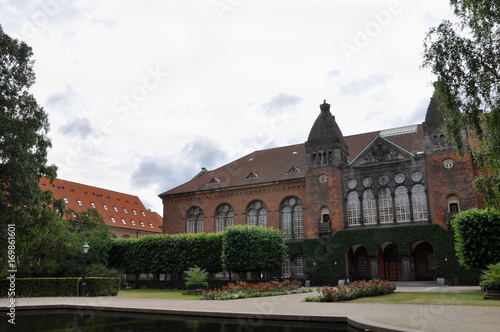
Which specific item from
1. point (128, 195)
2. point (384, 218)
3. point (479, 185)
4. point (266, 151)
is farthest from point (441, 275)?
point (128, 195)

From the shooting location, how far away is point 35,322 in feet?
47.1

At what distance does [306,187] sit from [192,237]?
495 inches

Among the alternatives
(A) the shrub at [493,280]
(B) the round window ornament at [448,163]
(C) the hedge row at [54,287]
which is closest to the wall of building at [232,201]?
(B) the round window ornament at [448,163]

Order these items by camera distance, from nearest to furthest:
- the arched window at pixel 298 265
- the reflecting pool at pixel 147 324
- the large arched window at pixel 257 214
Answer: the reflecting pool at pixel 147 324
the arched window at pixel 298 265
the large arched window at pixel 257 214

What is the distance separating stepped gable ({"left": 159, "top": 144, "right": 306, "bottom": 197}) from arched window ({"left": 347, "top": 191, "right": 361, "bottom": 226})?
19.6ft

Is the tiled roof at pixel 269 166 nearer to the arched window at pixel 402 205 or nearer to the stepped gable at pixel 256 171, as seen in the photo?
the stepped gable at pixel 256 171

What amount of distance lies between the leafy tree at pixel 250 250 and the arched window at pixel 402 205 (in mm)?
11478

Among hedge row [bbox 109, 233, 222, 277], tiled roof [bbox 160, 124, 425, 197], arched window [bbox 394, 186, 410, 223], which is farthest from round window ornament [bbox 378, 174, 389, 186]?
hedge row [bbox 109, 233, 222, 277]

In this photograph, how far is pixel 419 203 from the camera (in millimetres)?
37125

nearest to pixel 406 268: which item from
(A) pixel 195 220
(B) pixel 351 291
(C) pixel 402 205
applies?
(C) pixel 402 205

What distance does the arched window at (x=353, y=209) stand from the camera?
3941cm

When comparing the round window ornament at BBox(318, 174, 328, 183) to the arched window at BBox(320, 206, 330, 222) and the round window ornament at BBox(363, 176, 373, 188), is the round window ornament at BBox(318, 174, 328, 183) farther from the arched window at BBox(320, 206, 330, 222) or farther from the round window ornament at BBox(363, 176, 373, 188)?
the round window ornament at BBox(363, 176, 373, 188)

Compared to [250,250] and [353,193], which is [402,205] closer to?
[353,193]

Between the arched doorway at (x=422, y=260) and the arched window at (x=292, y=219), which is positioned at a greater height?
the arched window at (x=292, y=219)
